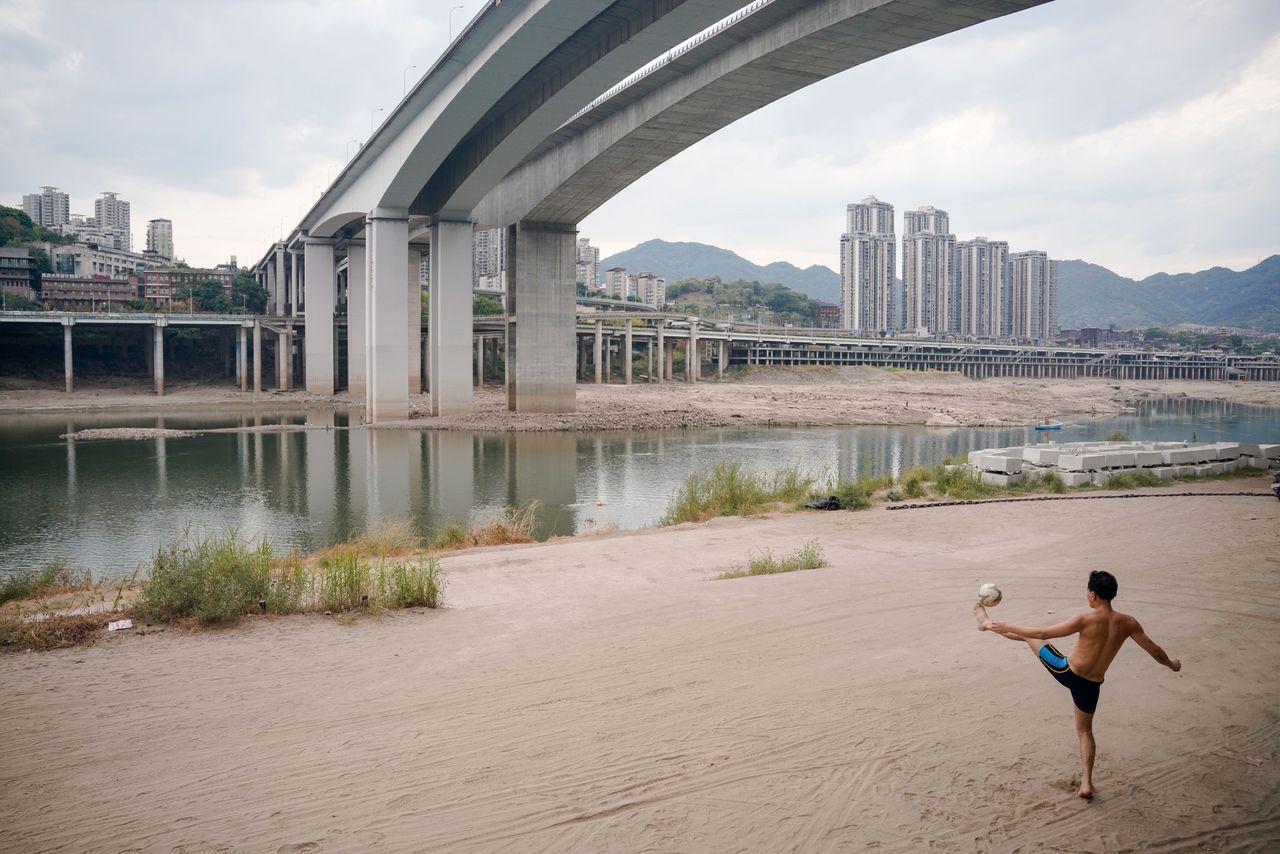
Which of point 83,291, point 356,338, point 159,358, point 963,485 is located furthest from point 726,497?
point 83,291

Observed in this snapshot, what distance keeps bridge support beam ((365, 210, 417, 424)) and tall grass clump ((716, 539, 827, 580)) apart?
33.6 metres

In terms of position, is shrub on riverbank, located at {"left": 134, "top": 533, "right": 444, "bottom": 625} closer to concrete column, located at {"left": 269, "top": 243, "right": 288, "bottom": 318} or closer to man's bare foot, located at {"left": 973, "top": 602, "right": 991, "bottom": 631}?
man's bare foot, located at {"left": 973, "top": 602, "right": 991, "bottom": 631}

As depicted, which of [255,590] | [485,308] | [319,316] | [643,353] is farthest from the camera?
[643,353]

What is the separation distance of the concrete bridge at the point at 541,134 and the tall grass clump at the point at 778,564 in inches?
578

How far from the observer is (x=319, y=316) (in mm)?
58781

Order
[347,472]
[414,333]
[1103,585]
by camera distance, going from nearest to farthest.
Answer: [1103,585], [347,472], [414,333]

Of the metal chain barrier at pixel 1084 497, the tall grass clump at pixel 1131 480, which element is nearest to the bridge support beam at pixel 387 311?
the metal chain barrier at pixel 1084 497

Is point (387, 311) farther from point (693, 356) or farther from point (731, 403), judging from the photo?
point (693, 356)

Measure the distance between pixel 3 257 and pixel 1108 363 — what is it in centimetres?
11134

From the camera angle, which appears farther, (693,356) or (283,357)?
(693,356)

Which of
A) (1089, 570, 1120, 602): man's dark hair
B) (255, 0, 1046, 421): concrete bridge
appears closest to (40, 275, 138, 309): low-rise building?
(255, 0, 1046, 421): concrete bridge

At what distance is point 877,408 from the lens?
4850cm

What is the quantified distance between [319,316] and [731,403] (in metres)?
30.1

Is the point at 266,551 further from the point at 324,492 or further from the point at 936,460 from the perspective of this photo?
the point at 936,460
